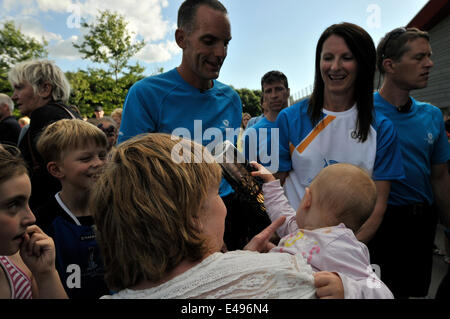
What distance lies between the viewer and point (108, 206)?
0.88m

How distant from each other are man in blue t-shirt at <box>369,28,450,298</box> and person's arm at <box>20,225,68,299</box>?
217 centimetres

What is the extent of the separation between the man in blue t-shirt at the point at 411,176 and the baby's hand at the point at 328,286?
5.23 feet

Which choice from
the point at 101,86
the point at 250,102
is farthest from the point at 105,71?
the point at 250,102

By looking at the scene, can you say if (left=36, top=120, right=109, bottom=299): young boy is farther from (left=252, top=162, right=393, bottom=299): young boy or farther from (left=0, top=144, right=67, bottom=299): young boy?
(left=252, top=162, right=393, bottom=299): young boy

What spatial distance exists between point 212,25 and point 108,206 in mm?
1432

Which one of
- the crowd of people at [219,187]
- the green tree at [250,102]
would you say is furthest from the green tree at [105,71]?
the green tree at [250,102]

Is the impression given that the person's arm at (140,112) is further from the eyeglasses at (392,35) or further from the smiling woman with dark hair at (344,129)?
the eyeglasses at (392,35)

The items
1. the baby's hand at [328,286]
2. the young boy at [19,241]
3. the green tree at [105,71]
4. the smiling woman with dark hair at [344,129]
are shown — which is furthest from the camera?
the green tree at [105,71]

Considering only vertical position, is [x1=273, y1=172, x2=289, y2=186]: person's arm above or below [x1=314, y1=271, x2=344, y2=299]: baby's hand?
above

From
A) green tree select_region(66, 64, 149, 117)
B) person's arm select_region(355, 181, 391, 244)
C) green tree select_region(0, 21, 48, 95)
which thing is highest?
green tree select_region(0, 21, 48, 95)

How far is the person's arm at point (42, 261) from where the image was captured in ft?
4.22

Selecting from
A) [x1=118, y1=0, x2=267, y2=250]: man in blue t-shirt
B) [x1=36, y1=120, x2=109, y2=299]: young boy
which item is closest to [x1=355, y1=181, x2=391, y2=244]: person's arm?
[x1=118, y1=0, x2=267, y2=250]: man in blue t-shirt

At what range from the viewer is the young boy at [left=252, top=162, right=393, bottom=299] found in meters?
1.30

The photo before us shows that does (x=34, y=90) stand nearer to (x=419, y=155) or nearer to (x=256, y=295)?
(x=256, y=295)
